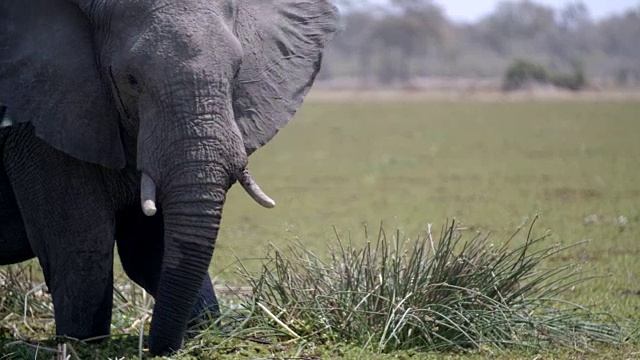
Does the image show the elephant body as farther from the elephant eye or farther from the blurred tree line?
the blurred tree line

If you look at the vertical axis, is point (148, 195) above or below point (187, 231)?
above

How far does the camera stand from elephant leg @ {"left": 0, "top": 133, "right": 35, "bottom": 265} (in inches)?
213

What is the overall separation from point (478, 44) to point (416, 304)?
302 ft

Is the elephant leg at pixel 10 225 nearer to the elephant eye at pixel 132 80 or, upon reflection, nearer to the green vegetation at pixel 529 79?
the elephant eye at pixel 132 80

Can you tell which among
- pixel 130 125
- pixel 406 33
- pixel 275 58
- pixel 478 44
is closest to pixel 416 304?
pixel 275 58

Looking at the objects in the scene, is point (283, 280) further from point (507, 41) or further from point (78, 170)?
point (507, 41)

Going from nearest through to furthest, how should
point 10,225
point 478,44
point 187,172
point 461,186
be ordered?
point 187,172, point 10,225, point 461,186, point 478,44

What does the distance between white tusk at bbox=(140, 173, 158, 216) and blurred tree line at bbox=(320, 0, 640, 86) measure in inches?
2153

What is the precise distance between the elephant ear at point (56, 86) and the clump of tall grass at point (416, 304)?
3.47ft

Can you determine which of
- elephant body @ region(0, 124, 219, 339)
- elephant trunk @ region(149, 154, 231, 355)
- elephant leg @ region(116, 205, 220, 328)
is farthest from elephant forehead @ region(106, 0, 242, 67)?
elephant leg @ region(116, 205, 220, 328)

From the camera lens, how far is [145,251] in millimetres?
5719

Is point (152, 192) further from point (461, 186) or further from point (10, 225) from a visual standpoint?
point (461, 186)

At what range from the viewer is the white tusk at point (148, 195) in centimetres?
458

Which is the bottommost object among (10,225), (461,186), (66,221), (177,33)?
(461,186)
